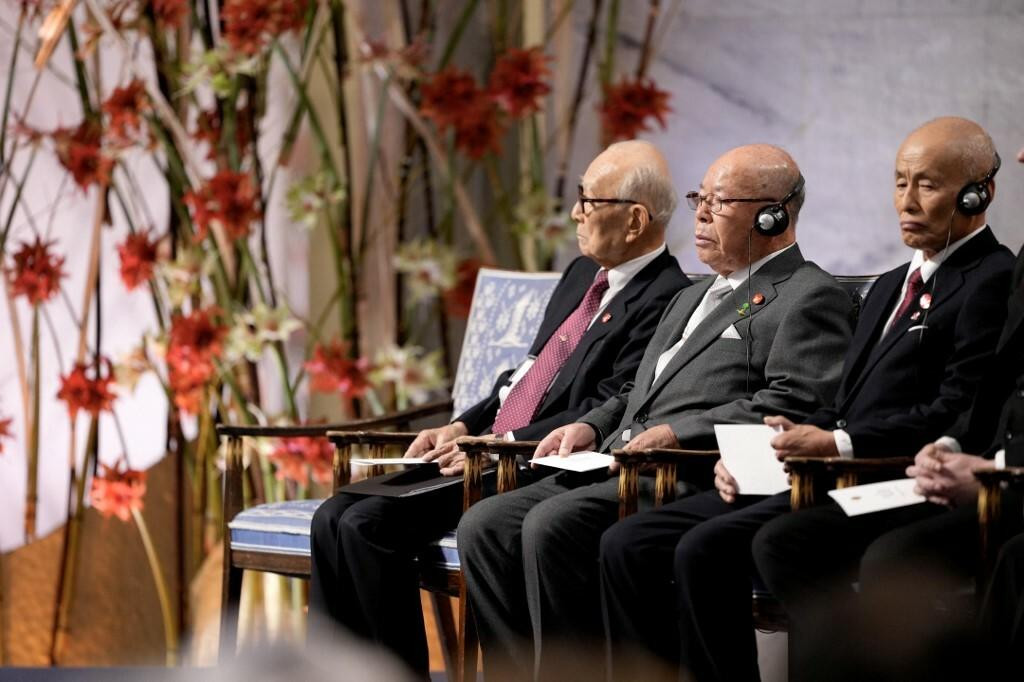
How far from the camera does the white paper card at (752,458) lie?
280 centimetres

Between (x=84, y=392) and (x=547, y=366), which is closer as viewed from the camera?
(x=547, y=366)

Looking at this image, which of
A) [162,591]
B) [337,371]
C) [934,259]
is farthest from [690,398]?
[162,591]

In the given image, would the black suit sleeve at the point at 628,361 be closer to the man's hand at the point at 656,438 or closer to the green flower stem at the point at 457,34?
the man's hand at the point at 656,438

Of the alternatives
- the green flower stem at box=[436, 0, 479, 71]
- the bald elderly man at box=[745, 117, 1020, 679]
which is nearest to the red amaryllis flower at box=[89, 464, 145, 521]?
the green flower stem at box=[436, 0, 479, 71]

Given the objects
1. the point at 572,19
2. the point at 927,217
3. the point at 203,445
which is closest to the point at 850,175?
the point at 572,19

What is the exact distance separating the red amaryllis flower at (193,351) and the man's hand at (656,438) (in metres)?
1.89

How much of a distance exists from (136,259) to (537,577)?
2.10 meters

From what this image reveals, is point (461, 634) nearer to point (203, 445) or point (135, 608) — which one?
point (203, 445)

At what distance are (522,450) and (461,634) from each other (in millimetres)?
486

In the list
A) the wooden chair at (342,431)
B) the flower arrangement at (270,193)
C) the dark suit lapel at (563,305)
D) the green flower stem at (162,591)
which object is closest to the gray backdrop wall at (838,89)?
the flower arrangement at (270,193)

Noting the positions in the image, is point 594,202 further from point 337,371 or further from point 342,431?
point 337,371

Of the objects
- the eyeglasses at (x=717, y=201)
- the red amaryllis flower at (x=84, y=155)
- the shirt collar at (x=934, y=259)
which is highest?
the red amaryllis flower at (x=84, y=155)

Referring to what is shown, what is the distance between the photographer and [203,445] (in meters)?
4.81

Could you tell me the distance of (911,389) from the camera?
2.71m
